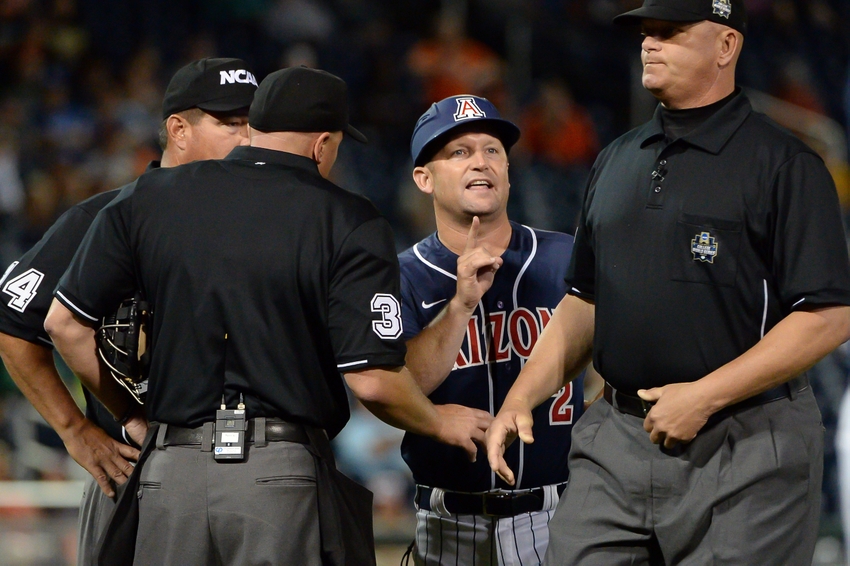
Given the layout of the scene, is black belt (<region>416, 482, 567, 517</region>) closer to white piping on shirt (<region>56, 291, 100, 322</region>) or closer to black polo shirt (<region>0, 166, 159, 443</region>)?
black polo shirt (<region>0, 166, 159, 443</region>)

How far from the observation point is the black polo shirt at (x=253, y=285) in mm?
3082

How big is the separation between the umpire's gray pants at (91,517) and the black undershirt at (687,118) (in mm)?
2118

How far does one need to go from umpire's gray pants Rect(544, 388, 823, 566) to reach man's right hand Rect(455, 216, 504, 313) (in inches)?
26.0

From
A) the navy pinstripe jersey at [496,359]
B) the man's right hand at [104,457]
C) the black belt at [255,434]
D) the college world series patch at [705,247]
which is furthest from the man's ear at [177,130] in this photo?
the college world series patch at [705,247]

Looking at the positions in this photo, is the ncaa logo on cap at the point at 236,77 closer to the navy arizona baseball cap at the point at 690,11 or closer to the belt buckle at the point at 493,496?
the navy arizona baseball cap at the point at 690,11

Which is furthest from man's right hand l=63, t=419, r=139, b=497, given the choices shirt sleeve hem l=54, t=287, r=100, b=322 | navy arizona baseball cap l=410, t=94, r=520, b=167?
navy arizona baseball cap l=410, t=94, r=520, b=167

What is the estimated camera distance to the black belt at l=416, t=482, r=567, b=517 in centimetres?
372

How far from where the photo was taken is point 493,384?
377cm

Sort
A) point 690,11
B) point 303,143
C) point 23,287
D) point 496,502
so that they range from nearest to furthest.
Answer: point 690,11
point 303,143
point 23,287
point 496,502

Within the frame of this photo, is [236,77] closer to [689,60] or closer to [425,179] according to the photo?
[425,179]

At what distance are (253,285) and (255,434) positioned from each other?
408 mm

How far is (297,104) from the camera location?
3258 millimetres

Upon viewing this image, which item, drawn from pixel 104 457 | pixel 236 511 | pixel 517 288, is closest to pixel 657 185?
pixel 517 288

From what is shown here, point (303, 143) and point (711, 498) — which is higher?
point (303, 143)
